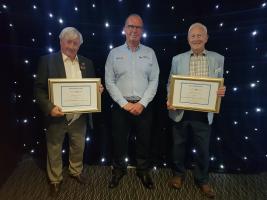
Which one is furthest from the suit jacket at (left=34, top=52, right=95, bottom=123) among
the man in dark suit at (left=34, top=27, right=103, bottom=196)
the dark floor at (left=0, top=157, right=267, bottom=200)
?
the dark floor at (left=0, top=157, right=267, bottom=200)

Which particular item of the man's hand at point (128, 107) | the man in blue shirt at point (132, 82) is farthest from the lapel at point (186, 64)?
the man's hand at point (128, 107)

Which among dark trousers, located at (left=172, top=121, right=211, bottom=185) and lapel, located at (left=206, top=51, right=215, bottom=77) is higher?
lapel, located at (left=206, top=51, right=215, bottom=77)

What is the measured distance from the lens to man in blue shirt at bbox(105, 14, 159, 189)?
8.25 feet

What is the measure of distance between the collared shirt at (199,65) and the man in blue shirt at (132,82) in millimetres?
344

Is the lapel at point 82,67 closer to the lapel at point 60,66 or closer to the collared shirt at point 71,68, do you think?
the collared shirt at point 71,68

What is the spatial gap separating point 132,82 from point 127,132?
54 centimetres

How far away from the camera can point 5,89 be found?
2799mm

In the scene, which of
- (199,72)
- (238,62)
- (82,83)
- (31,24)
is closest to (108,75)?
(82,83)

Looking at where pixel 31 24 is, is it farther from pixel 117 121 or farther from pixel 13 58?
pixel 117 121

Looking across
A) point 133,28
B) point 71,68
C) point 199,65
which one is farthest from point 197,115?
point 71,68

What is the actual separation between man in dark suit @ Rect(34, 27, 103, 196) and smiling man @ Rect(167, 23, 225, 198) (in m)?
0.81

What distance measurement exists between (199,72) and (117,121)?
92cm

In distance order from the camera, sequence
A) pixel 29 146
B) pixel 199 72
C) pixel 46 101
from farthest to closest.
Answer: pixel 29 146 < pixel 199 72 < pixel 46 101

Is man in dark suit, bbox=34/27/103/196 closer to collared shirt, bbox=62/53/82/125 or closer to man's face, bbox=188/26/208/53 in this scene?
collared shirt, bbox=62/53/82/125
